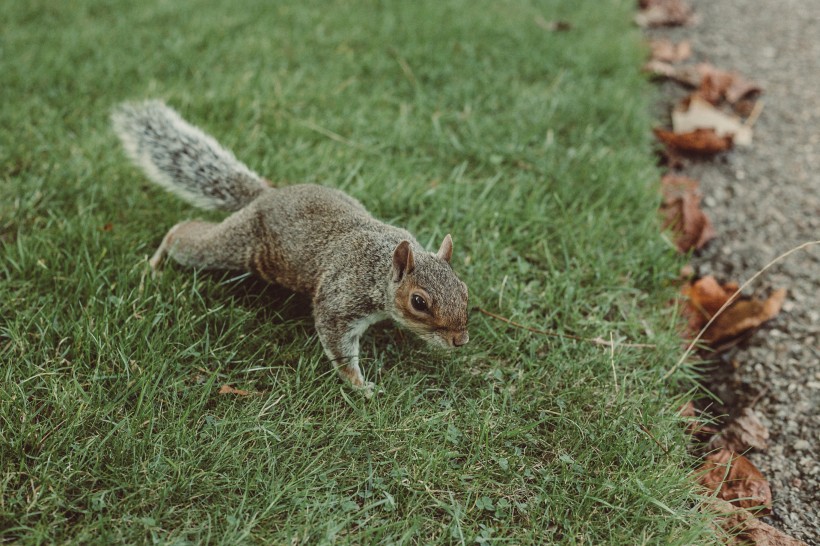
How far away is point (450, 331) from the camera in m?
2.26

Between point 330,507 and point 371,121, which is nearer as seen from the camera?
point 330,507

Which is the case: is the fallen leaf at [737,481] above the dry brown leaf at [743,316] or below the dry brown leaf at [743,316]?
below

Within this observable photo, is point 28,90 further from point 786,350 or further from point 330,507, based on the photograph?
point 786,350

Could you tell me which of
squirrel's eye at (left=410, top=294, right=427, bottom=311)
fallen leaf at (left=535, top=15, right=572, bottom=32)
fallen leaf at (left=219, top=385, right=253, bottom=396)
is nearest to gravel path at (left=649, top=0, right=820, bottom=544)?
fallen leaf at (left=535, top=15, right=572, bottom=32)

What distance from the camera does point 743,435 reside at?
237cm

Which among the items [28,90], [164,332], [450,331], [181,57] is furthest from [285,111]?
[450,331]

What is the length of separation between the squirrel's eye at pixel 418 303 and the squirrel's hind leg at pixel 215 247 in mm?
735

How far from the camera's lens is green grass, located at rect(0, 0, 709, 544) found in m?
1.98

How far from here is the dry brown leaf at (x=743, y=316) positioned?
107 inches

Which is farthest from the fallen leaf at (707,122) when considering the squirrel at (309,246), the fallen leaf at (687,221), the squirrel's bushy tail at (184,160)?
the squirrel's bushy tail at (184,160)

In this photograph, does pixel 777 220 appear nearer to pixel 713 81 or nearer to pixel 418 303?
pixel 713 81

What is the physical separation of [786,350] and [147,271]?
8.04ft

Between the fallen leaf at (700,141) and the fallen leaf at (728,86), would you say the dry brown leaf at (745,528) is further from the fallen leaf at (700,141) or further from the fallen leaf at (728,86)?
the fallen leaf at (728,86)

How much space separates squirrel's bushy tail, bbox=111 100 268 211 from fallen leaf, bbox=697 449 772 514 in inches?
79.0
